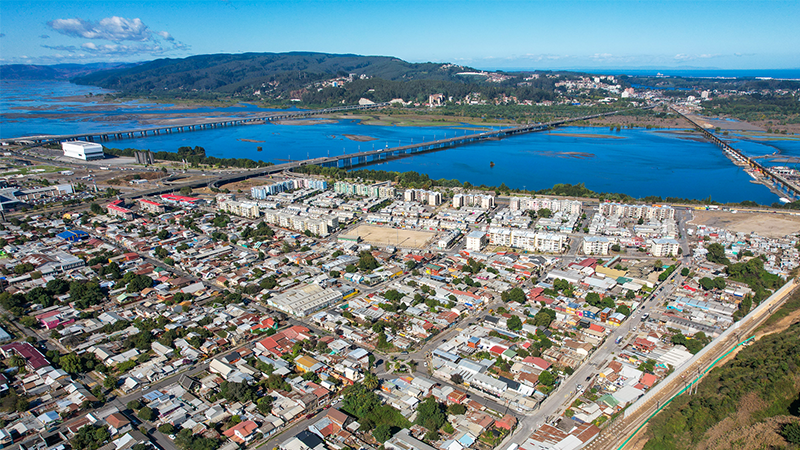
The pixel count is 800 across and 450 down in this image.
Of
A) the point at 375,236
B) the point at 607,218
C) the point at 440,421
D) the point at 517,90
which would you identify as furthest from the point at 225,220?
the point at 517,90

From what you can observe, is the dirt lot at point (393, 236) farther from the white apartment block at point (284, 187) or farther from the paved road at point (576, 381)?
the paved road at point (576, 381)

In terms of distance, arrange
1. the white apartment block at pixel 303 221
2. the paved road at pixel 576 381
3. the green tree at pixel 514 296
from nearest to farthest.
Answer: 1. the paved road at pixel 576 381
2. the green tree at pixel 514 296
3. the white apartment block at pixel 303 221

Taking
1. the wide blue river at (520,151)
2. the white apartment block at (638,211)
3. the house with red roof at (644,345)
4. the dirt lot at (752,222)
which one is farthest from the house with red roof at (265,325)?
the wide blue river at (520,151)

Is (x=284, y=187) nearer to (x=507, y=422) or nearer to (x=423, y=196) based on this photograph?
(x=423, y=196)

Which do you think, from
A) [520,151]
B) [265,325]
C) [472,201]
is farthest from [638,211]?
[520,151]

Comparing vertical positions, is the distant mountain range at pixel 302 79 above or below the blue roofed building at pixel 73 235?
above

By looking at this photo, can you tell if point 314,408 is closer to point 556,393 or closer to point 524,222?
point 556,393
